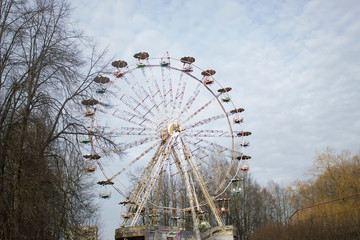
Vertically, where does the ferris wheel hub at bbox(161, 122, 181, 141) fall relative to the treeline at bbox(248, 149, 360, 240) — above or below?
above

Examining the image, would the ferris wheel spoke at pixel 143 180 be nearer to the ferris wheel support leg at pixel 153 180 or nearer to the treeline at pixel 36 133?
the ferris wheel support leg at pixel 153 180

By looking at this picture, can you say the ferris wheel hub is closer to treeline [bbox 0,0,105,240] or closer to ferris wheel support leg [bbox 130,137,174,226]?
ferris wheel support leg [bbox 130,137,174,226]

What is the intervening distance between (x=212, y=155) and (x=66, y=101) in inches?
760

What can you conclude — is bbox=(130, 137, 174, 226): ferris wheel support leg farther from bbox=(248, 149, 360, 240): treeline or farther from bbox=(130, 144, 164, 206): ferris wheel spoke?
bbox=(248, 149, 360, 240): treeline

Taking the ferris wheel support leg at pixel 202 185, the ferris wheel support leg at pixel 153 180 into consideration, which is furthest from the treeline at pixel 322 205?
the ferris wheel support leg at pixel 153 180

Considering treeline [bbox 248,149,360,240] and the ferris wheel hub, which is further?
the ferris wheel hub

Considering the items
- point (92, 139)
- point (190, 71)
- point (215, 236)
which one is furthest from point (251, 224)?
point (92, 139)

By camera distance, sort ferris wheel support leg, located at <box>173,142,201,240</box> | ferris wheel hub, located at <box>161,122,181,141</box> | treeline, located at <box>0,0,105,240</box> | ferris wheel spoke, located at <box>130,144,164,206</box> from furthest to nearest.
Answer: ferris wheel hub, located at <box>161,122,181,141</box> → ferris wheel spoke, located at <box>130,144,164,206</box> → ferris wheel support leg, located at <box>173,142,201,240</box> → treeline, located at <box>0,0,105,240</box>

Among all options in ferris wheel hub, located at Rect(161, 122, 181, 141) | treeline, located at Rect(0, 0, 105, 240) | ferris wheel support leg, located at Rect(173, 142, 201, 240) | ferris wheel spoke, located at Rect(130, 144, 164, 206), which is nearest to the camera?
treeline, located at Rect(0, 0, 105, 240)

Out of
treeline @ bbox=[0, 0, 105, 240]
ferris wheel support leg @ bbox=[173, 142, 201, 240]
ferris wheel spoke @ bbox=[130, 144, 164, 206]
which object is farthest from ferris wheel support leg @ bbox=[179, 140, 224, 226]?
treeline @ bbox=[0, 0, 105, 240]

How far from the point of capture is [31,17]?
37.9 feet

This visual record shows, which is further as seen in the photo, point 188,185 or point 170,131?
point 170,131

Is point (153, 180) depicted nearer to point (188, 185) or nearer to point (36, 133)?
point (188, 185)

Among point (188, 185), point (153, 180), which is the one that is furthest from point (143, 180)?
point (188, 185)
